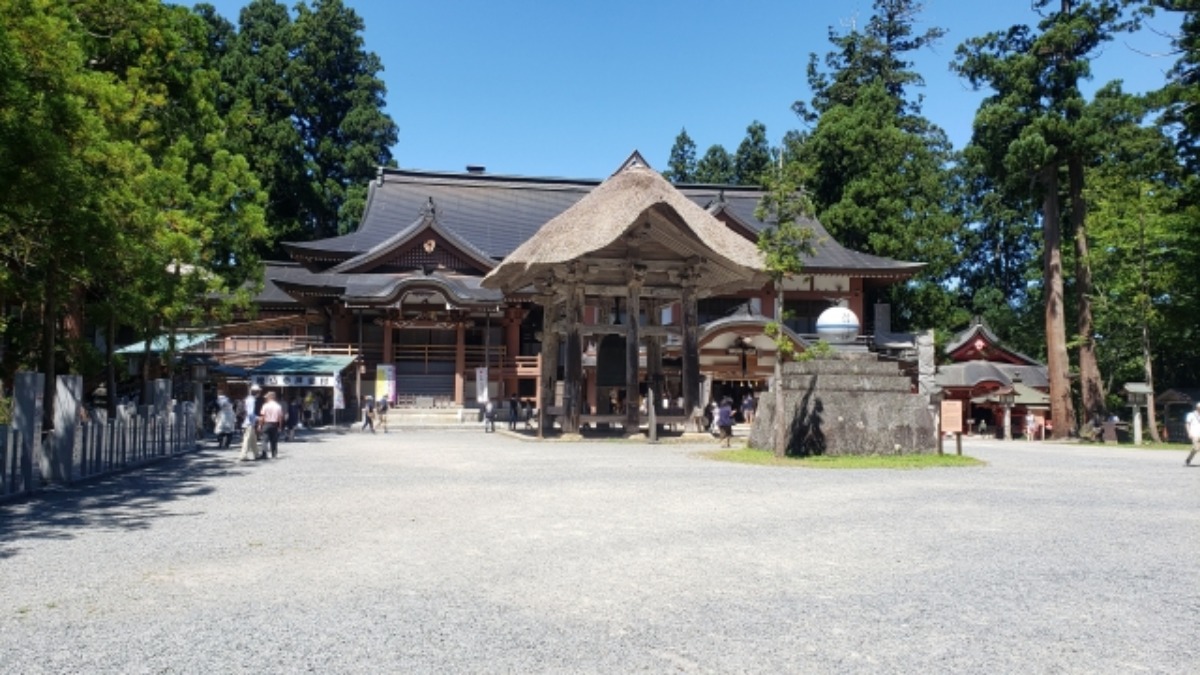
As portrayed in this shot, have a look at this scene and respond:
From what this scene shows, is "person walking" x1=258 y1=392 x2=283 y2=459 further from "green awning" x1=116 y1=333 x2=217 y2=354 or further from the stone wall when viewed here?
the stone wall

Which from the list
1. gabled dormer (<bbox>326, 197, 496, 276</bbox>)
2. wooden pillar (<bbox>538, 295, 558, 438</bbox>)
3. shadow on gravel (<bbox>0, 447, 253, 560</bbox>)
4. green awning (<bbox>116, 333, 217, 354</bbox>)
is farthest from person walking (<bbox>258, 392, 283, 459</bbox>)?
gabled dormer (<bbox>326, 197, 496, 276</bbox>)

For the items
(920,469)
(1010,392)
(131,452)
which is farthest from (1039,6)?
(131,452)

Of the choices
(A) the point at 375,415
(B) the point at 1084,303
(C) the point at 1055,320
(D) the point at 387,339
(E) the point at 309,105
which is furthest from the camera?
(E) the point at 309,105

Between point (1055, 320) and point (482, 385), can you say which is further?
point (482, 385)

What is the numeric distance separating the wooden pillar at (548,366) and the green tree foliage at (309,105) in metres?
25.3

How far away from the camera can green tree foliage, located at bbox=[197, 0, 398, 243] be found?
44.8m

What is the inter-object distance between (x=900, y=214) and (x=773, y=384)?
23.9m

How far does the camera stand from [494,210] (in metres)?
41.3

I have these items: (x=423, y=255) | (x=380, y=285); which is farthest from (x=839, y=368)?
(x=423, y=255)

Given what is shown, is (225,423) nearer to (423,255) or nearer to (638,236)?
(638,236)

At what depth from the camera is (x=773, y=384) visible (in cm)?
1814

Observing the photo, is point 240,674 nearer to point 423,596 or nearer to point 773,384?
point 423,596

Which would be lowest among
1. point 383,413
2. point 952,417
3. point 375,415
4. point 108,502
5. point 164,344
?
point 108,502

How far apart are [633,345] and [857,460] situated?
7733 mm
